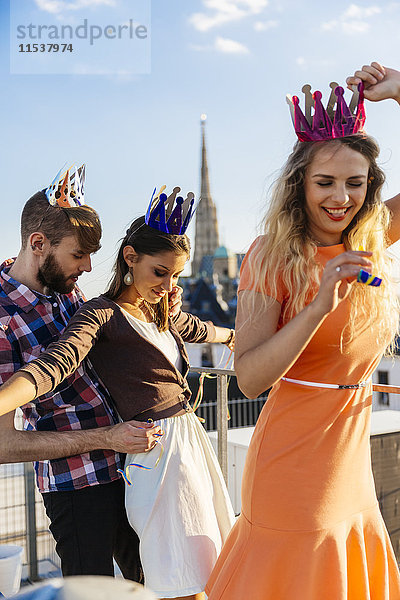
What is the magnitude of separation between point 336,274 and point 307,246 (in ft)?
1.07

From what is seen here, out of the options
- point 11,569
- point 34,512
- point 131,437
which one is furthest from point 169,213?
point 34,512

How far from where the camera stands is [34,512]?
357 cm

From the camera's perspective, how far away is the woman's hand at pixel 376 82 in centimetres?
169

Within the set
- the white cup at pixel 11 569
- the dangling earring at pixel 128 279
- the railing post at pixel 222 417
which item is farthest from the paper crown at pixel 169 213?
the white cup at pixel 11 569

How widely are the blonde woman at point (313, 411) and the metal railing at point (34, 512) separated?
1.95 ft

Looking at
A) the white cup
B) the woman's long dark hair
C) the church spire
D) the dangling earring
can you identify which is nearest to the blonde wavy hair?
the woman's long dark hair

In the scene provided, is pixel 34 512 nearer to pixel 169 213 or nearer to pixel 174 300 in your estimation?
pixel 174 300

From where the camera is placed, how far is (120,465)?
6.74 feet

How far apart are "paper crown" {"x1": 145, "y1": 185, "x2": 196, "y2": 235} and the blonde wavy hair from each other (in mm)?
489

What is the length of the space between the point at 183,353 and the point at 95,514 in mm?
592

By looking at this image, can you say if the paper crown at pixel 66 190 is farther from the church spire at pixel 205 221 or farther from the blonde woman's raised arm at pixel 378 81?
the church spire at pixel 205 221

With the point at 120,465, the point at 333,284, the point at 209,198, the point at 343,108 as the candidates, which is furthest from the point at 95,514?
the point at 209,198

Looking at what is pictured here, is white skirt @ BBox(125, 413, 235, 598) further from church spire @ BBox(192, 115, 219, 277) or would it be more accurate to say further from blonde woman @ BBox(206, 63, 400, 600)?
church spire @ BBox(192, 115, 219, 277)

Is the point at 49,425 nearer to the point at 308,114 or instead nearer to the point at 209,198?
the point at 308,114
